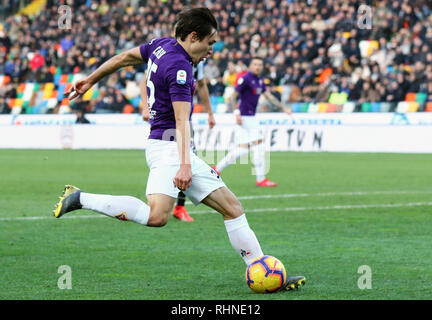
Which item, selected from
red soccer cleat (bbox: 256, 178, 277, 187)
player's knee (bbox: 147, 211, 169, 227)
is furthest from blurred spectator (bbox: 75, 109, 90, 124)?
player's knee (bbox: 147, 211, 169, 227)

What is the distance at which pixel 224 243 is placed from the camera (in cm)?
835

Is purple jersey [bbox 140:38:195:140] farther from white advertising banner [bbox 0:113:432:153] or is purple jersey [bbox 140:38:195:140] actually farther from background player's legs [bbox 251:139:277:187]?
white advertising banner [bbox 0:113:432:153]

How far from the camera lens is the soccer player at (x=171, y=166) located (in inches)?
236

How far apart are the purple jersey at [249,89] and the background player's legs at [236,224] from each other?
9.92 metres

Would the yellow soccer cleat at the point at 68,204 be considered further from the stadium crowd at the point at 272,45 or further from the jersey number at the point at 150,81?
the stadium crowd at the point at 272,45

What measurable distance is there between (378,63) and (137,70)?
918cm

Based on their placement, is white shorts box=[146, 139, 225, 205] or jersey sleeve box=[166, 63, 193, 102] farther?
white shorts box=[146, 139, 225, 205]

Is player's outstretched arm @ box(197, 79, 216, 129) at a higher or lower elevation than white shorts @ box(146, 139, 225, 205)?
higher

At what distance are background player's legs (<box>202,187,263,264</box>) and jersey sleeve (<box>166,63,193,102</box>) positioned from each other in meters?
0.78

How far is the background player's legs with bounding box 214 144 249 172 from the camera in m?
15.0

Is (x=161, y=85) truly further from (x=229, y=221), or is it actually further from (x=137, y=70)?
(x=137, y=70)

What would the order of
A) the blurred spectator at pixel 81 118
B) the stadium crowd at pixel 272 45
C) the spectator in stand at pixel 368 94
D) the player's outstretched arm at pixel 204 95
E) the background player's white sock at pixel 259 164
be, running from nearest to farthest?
the player's outstretched arm at pixel 204 95
the background player's white sock at pixel 259 164
the spectator in stand at pixel 368 94
the stadium crowd at pixel 272 45
the blurred spectator at pixel 81 118

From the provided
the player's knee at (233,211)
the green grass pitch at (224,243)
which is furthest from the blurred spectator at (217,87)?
the player's knee at (233,211)

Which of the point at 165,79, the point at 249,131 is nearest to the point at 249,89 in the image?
the point at 249,131
